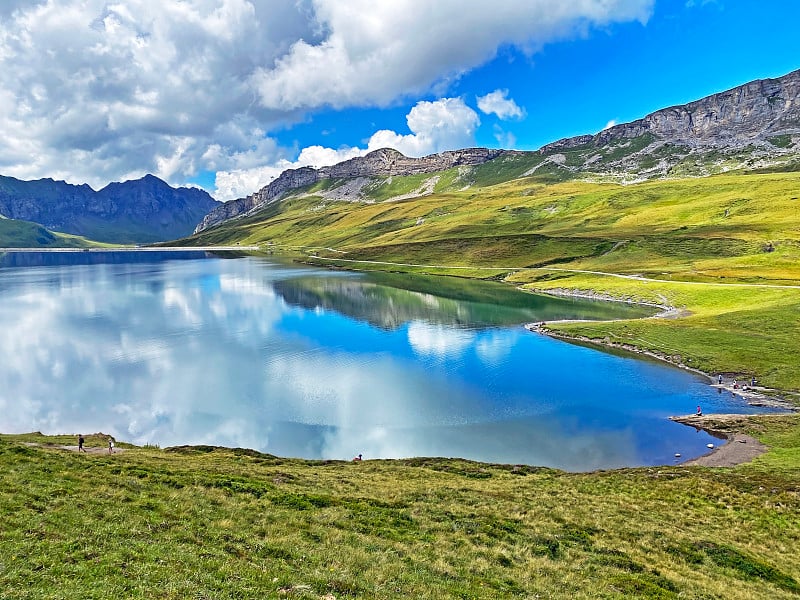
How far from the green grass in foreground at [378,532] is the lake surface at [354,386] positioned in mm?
11736

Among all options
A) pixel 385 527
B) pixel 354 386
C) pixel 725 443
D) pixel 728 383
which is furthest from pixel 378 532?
pixel 728 383

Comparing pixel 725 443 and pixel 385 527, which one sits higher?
pixel 385 527

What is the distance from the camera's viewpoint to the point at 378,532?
25625 mm

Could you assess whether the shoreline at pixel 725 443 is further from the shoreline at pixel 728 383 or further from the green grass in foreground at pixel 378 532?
the shoreline at pixel 728 383

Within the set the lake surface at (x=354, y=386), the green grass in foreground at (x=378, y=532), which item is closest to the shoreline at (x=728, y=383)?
the lake surface at (x=354, y=386)

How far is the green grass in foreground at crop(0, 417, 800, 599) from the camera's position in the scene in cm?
1817

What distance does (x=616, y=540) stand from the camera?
88.7 feet

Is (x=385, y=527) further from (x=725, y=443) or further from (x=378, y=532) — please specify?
(x=725, y=443)

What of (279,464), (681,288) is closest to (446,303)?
(681,288)

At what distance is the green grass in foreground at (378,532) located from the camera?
1817cm

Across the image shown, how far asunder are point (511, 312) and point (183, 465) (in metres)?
97.4

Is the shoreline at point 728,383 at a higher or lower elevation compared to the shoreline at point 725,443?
higher

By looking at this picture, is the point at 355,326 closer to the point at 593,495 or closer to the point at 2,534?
the point at 593,495

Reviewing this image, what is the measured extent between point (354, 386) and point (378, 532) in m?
42.8
